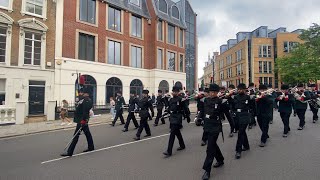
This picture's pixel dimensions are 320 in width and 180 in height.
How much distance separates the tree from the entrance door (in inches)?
1363

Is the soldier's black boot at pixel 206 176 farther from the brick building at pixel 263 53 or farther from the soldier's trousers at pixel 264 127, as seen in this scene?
the brick building at pixel 263 53

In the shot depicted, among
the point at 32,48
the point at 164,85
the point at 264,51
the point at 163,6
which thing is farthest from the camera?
the point at 264,51

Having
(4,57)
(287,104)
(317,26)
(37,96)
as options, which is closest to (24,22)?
(4,57)

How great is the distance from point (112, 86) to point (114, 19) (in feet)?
22.3

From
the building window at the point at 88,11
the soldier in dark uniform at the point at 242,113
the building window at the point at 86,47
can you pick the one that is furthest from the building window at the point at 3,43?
the soldier in dark uniform at the point at 242,113

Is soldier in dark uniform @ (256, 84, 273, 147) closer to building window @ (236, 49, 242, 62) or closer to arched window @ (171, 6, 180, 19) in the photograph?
arched window @ (171, 6, 180, 19)

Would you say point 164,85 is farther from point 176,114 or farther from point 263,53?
point 263,53

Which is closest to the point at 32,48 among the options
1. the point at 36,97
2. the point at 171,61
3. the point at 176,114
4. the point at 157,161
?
the point at 36,97

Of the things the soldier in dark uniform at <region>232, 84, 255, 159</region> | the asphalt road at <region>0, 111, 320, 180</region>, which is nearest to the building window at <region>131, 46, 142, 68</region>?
the asphalt road at <region>0, 111, 320, 180</region>

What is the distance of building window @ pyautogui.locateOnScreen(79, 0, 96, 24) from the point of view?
2227 cm

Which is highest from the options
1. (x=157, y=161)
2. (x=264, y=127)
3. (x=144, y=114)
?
(x=144, y=114)

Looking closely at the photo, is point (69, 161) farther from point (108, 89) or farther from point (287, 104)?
point (108, 89)

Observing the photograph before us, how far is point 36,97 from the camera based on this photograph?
61.8ft

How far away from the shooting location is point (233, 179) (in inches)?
197
